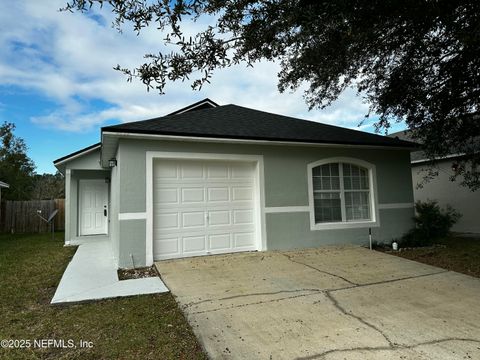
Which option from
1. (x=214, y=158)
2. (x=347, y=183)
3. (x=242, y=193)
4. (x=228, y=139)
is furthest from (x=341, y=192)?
(x=214, y=158)

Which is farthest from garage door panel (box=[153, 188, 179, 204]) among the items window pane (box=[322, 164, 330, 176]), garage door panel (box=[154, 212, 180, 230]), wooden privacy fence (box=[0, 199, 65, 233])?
Answer: wooden privacy fence (box=[0, 199, 65, 233])

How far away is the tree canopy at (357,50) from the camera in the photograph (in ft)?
11.8

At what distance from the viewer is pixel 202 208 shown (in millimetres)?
7734

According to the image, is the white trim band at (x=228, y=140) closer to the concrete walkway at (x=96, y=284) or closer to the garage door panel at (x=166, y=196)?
the garage door panel at (x=166, y=196)

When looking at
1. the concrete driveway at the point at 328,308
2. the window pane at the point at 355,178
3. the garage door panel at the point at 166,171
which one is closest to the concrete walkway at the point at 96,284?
the concrete driveway at the point at 328,308

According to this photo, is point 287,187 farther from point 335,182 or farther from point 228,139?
point 228,139

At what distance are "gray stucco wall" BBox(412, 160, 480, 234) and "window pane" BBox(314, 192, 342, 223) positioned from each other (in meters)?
4.78

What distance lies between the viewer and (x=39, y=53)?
9953mm

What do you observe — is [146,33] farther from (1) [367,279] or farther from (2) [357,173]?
(2) [357,173]

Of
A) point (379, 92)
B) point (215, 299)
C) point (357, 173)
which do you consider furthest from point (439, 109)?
point (215, 299)

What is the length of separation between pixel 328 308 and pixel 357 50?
4.40m

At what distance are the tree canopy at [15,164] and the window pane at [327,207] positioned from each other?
22827mm

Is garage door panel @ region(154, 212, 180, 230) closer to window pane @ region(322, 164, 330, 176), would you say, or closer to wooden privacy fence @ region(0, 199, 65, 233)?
window pane @ region(322, 164, 330, 176)

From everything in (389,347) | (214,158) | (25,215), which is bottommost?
(389,347)
